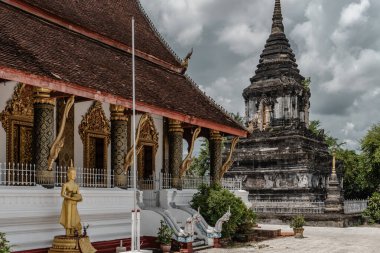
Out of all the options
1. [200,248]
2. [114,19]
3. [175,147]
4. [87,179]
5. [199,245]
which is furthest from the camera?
[114,19]

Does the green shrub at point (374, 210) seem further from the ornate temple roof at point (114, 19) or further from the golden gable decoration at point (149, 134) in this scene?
the golden gable decoration at point (149, 134)

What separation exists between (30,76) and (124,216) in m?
4.72

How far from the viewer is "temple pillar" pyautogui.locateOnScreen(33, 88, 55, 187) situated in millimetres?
11930

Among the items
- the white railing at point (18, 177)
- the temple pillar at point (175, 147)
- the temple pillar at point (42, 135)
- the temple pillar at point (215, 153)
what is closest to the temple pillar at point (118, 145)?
A: the white railing at point (18, 177)

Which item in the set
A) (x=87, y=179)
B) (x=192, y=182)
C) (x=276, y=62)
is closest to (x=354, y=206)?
(x=276, y=62)

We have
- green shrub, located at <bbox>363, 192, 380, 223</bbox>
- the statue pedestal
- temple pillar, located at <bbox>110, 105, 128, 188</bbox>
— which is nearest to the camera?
the statue pedestal

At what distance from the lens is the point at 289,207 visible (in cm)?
2877

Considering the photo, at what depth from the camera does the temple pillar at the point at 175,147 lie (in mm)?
16828

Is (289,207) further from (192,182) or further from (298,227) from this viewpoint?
(192,182)

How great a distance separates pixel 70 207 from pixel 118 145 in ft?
10.6


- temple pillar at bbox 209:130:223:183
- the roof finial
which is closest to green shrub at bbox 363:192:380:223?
temple pillar at bbox 209:130:223:183

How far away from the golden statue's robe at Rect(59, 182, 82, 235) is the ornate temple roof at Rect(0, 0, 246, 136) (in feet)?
6.69

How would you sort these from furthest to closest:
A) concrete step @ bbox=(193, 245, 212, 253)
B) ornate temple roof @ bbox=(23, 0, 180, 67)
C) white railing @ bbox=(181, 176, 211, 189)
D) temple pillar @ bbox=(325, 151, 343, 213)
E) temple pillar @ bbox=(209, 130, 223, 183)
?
temple pillar @ bbox=(325, 151, 343, 213) → temple pillar @ bbox=(209, 130, 223, 183) → white railing @ bbox=(181, 176, 211, 189) → ornate temple roof @ bbox=(23, 0, 180, 67) → concrete step @ bbox=(193, 245, 212, 253)

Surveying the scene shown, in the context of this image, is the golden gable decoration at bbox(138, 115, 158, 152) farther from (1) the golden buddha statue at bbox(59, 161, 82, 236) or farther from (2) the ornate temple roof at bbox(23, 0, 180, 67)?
(1) the golden buddha statue at bbox(59, 161, 82, 236)
